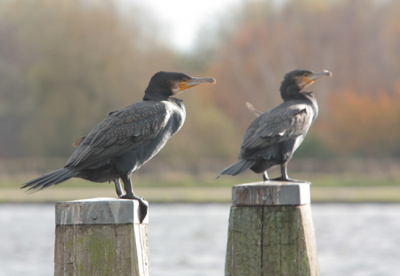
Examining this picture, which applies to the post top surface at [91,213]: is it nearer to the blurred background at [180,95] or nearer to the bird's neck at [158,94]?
the bird's neck at [158,94]

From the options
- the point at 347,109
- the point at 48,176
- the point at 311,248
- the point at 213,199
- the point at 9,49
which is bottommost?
the point at 311,248

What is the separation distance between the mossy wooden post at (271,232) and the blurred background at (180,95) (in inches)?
840

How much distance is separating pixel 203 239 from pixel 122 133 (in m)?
10.5

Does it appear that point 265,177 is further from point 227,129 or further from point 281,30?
point 281,30

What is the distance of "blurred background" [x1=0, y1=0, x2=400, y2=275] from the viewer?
101 ft

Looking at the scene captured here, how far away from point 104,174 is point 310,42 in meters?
36.9

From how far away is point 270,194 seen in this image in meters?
3.97

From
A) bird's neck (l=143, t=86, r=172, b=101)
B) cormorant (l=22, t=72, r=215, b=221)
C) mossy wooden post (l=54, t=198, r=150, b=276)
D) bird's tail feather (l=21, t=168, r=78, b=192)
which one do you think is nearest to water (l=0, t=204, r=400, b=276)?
bird's neck (l=143, t=86, r=172, b=101)

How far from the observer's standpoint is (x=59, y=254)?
354 centimetres

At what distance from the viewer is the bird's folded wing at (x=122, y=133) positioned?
400 cm

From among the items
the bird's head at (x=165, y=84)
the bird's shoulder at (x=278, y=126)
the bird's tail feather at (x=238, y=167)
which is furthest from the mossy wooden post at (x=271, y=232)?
the bird's head at (x=165, y=84)

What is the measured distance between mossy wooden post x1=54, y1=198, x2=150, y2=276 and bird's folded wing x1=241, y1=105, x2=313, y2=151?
1578mm

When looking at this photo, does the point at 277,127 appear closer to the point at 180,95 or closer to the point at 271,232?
the point at 271,232

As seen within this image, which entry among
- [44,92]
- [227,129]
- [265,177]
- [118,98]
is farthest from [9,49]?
[265,177]
